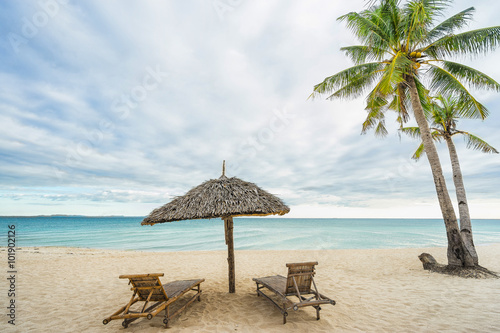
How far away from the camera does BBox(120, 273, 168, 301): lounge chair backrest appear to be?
353 cm

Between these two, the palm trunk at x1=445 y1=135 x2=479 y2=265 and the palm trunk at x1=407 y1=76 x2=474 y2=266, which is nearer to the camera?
the palm trunk at x1=407 y1=76 x2=474 y2=266

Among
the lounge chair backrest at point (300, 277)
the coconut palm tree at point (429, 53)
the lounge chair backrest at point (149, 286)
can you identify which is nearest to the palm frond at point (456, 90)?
the coconut palm tree at point (429, 53)

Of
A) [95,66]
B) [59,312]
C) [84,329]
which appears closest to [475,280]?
[84,329]

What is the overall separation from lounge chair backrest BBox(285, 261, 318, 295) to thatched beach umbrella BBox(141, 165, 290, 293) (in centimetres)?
128

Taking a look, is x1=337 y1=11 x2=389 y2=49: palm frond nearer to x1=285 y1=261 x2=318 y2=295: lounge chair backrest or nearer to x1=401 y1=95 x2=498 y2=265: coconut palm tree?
x1=401 y1=95 x2=498 y2=265: coconut palm tree

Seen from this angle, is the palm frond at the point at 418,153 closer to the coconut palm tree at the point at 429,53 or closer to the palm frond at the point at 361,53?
the coconut palm tree at the point at 429,53

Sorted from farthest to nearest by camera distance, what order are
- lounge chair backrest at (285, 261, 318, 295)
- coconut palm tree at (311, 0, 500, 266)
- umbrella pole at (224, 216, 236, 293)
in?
coconut palm tree at (311, 0, 500, 266) → umbrella pole at (224, 216, 236, 293) → lounge chair backrest at (285, 261, 318, 295)

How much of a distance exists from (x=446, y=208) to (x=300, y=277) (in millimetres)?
5964

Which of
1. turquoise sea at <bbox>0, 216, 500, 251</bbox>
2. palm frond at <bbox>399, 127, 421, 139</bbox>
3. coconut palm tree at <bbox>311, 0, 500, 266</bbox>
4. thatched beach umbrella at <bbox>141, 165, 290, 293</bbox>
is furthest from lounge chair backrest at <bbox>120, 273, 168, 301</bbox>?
turquoise sea at <bbox>0, 216, 500, 251</bbox>

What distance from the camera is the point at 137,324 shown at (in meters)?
3.84

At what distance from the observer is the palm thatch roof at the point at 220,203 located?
4.70m

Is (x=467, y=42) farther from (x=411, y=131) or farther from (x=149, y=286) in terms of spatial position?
(x=149, y=286)

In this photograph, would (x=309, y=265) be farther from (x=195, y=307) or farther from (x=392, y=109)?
(x=392, y=109)

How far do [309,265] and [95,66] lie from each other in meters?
9.49
